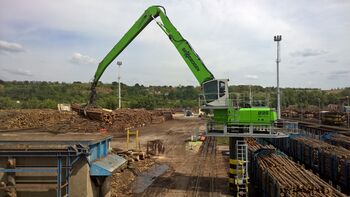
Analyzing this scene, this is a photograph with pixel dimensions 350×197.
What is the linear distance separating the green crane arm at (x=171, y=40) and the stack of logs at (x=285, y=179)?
486 cm

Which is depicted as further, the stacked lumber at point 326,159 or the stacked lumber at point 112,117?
the stacked lumber at point 112,117

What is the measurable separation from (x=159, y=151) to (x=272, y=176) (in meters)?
14.6

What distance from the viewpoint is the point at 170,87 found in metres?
183

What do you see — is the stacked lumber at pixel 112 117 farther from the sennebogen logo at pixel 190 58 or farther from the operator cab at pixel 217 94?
the operator cab at pixel 217 94

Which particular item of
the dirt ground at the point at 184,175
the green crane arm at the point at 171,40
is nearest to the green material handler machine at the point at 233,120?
the green crane arm at the point at 171,40

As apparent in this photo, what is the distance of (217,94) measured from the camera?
13.8m

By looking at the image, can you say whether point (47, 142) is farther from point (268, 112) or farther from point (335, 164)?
point (335, 164)

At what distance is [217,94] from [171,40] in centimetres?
409

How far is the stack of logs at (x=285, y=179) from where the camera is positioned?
31.8 feet

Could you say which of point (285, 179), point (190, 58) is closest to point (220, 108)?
point (190, 58)

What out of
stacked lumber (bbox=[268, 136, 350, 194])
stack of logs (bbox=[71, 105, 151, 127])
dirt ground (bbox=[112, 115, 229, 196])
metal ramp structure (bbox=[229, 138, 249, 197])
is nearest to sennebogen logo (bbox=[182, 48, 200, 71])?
dirt ground (bbox=[112, 115, 229, 196])

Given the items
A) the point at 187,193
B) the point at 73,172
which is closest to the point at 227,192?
the point at 187,193

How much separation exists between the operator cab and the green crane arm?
78 cm

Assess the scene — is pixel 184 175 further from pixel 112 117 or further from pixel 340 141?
pixel 112 117
